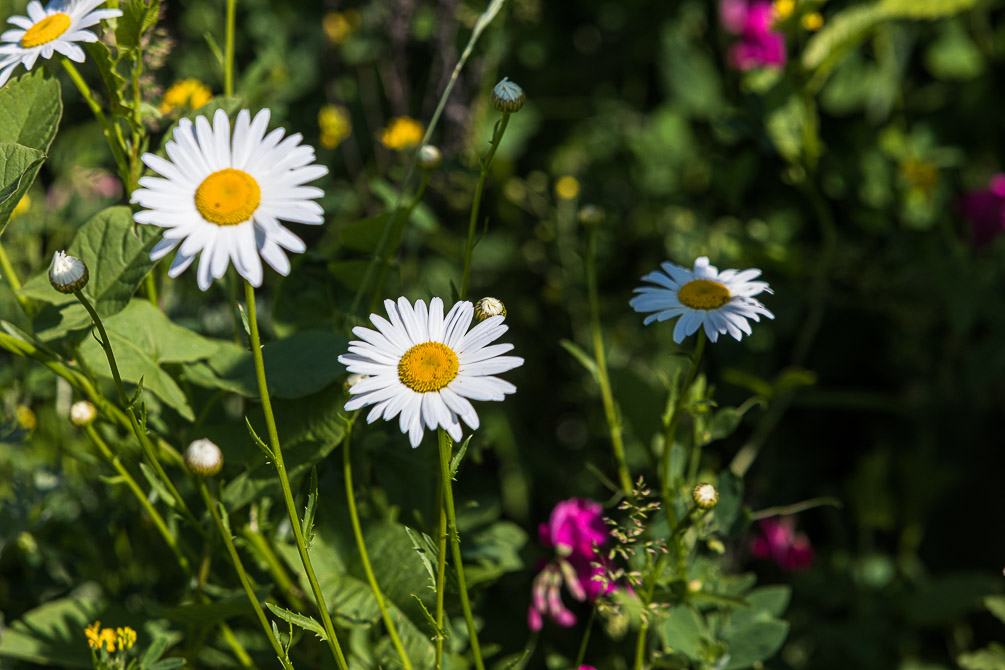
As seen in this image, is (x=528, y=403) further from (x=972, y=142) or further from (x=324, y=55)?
(x=972, y=142)

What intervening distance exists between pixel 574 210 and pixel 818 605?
916 millimetres

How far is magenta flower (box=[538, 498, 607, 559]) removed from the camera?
1110 millimetres

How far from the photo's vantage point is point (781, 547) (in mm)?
1537

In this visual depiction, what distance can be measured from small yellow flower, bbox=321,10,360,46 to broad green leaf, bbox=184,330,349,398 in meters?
1.11

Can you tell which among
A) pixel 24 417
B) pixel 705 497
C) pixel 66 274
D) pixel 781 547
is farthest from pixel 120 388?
pixel 781 547

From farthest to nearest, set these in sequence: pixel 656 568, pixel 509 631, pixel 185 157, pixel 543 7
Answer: pixel 543 7 → pixel 509 631 → pixel 656 568 → pixel 185 157

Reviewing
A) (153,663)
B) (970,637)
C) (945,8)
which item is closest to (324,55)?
(945,8)

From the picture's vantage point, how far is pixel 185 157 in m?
0.79

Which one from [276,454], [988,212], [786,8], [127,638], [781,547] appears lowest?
[781,547]

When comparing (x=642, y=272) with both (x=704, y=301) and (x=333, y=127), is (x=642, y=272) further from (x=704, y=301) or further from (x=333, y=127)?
(x=704, y=301)

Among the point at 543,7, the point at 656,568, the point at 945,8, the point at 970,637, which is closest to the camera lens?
the point at 656,568

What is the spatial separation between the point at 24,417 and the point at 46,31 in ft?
2.27

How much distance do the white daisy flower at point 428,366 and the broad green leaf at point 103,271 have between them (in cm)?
28

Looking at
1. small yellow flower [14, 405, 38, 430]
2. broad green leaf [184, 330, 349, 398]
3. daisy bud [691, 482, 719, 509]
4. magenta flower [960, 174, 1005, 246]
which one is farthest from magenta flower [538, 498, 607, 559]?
magenta flower [960, 174, 1005, 246]
